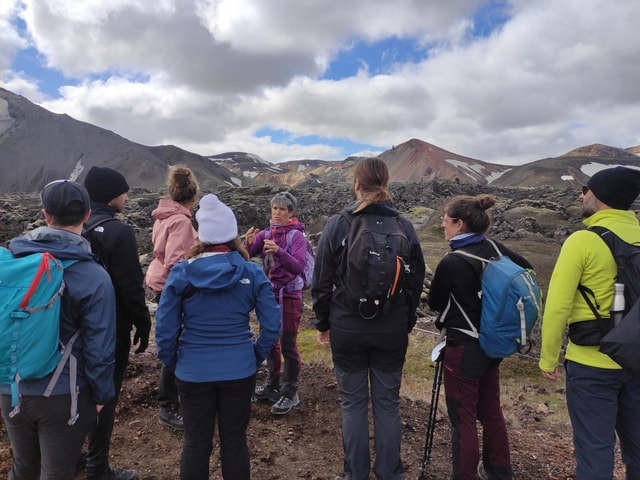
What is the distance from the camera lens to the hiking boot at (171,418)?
4.64 meters

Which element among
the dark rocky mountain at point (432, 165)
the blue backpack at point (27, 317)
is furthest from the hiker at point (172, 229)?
the dark rocky mountain at point (432, 165)

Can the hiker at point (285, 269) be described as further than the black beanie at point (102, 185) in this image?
Yes

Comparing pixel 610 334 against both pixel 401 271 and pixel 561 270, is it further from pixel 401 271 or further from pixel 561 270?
pixel 401 271

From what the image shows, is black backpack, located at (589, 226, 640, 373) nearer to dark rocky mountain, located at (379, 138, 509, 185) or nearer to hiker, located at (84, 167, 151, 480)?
hiker, located at (84, 167, 151, 480)

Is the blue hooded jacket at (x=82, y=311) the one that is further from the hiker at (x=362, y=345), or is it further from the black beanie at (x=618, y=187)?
the black beanie at (x=618, y=187)

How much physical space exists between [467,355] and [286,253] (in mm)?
2183

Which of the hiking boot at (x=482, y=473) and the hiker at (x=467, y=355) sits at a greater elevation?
the hiker at (x=467, y=355)

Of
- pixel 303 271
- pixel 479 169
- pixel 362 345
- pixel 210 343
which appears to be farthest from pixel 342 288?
pixel 479 169

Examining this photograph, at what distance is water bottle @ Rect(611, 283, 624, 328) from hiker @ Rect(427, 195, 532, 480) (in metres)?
0.88

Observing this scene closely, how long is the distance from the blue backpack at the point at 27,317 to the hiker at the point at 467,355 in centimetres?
284

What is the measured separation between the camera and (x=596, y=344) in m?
2.90

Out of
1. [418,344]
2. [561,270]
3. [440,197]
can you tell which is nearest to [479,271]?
[561,270]

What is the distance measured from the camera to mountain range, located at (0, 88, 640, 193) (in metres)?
118

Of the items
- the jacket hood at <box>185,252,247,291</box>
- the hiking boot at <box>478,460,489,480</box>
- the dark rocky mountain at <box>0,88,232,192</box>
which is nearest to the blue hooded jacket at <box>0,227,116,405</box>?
the jacket hood at <box>185,252,247,291</box>
